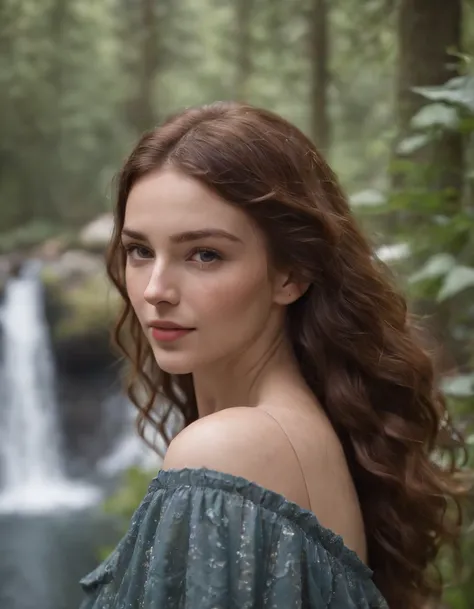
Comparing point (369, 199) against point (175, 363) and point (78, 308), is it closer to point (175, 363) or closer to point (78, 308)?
point (175, 363)

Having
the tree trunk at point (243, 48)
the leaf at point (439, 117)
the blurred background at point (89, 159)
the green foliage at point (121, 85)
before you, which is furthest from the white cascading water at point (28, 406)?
the leaf at point (439, 117)

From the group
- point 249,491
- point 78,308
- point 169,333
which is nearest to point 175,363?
point 169,333

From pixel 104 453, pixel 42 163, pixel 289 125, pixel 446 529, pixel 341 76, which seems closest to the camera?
pixel 289 125

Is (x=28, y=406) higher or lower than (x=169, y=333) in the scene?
lower

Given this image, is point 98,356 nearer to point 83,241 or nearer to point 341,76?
point 83,241

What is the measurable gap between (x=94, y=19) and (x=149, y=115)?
4.41 ft

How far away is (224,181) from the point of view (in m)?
1.29

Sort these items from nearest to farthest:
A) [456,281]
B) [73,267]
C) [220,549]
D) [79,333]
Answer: [220,549], [456,281], [79,333], [73,267]

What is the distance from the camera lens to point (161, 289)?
4.27 ft

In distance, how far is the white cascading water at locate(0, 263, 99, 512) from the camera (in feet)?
26.2

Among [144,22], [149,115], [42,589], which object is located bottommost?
[42,589]

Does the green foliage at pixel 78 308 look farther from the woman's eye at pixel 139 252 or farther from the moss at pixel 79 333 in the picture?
the woman's eye at pixel 139 252

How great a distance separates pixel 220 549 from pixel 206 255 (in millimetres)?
437

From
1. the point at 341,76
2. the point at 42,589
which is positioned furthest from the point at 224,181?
the point at 341,76
